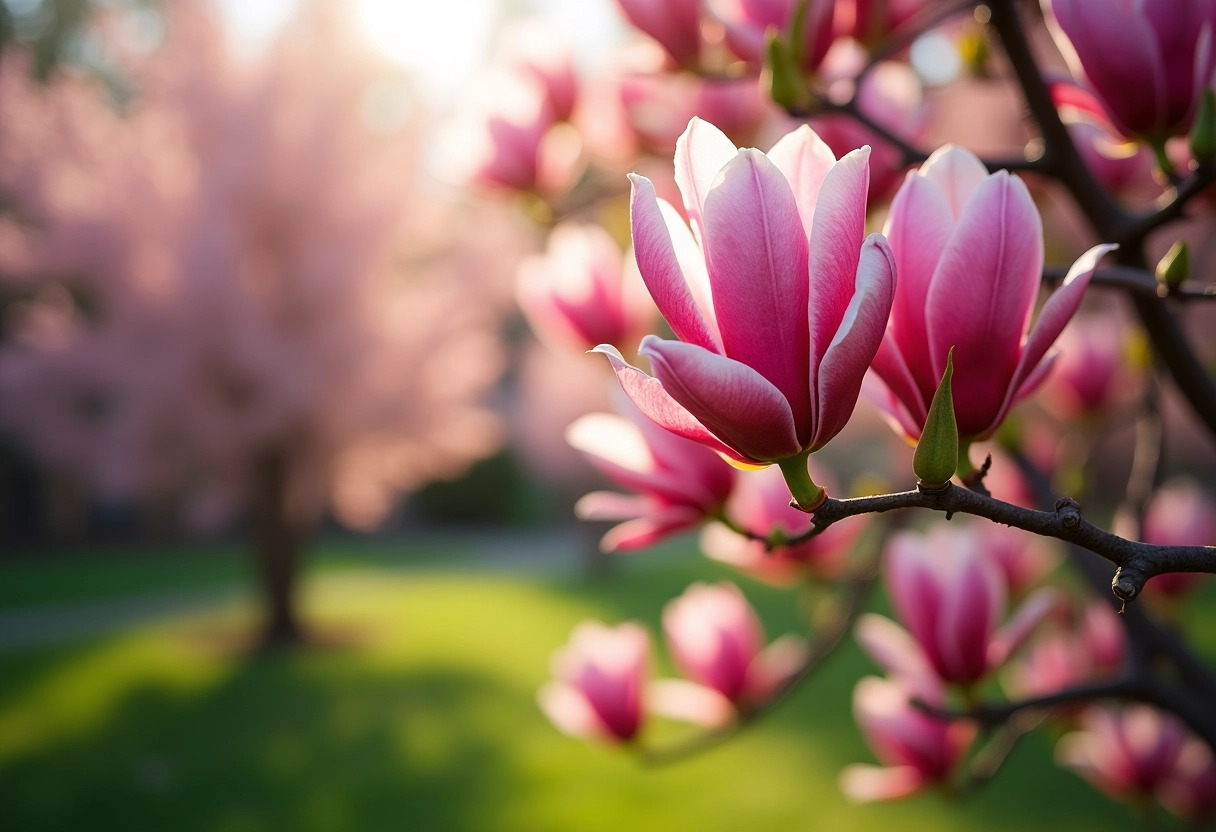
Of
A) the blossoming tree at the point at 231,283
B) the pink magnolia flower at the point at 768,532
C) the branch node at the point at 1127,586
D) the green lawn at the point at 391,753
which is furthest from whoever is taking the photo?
the blossoming tree at the point at 231,283

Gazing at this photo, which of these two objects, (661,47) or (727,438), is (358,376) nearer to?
(661,47)

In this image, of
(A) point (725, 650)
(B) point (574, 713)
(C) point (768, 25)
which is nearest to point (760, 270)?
(C) point (768, 25)

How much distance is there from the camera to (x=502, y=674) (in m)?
7.56

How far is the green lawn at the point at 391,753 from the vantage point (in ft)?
14.3

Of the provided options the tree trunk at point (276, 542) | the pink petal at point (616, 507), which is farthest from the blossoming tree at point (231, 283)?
the pink petal at point (616, 507)

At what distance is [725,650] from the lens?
1342mm

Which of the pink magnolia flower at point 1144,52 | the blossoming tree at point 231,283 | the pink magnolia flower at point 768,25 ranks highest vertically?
the pink magnolia flower at point 768,25

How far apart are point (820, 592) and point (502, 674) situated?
634 centimetres

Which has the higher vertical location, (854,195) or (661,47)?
(661,47)

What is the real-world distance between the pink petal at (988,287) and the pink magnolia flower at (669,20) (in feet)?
2.12

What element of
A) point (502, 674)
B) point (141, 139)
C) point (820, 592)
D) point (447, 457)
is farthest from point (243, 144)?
point (820, 592)

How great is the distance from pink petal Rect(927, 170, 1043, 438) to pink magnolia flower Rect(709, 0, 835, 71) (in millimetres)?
435

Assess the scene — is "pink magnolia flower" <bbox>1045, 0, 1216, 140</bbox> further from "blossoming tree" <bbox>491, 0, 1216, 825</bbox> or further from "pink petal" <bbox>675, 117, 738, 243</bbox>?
"pink petal" <bbox>675, 117, 738, 243</bbox>

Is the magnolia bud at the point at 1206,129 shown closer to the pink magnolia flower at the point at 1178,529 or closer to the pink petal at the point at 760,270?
the pink petal at the point at 760,270
